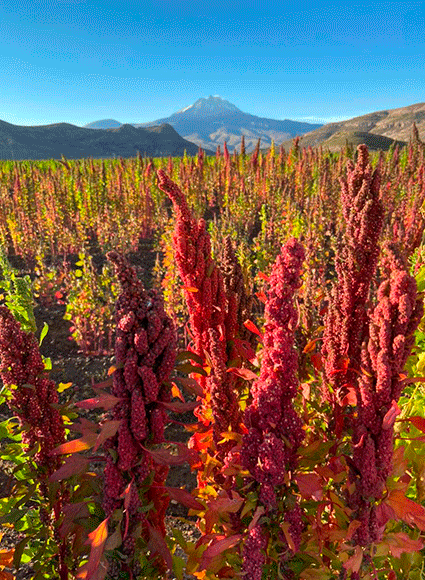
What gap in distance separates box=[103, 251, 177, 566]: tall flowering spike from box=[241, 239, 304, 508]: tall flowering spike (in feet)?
0.90

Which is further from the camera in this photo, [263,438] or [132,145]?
[132,145]

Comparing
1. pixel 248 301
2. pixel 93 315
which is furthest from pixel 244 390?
pixel 93 315

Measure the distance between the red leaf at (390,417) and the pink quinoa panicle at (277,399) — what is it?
0.24m

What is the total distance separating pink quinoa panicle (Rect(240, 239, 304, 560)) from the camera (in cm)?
104

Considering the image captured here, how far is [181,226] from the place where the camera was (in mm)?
1535

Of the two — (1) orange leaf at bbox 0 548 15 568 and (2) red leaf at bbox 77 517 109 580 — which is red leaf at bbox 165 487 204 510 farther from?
(1) orange leaf at bbox 0 548 15 568

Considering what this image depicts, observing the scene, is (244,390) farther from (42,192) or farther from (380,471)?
(42,192)

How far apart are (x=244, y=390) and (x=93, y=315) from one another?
3315 millimetres

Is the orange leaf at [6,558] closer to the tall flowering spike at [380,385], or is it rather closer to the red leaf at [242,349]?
the red leaf at [242,349]

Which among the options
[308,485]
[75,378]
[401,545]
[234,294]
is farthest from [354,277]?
[75,378]

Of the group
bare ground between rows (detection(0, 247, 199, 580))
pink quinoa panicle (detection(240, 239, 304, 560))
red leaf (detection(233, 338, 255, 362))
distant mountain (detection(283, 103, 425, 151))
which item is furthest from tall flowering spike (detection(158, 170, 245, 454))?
distant mountain (detection(283, 103, 425, 151))

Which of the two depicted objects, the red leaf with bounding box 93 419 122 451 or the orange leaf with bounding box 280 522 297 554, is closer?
the red leaf with bounding box 93 419 122 451

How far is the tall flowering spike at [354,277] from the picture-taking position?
1548 millimetres

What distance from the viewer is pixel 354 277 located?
5.22 feet
